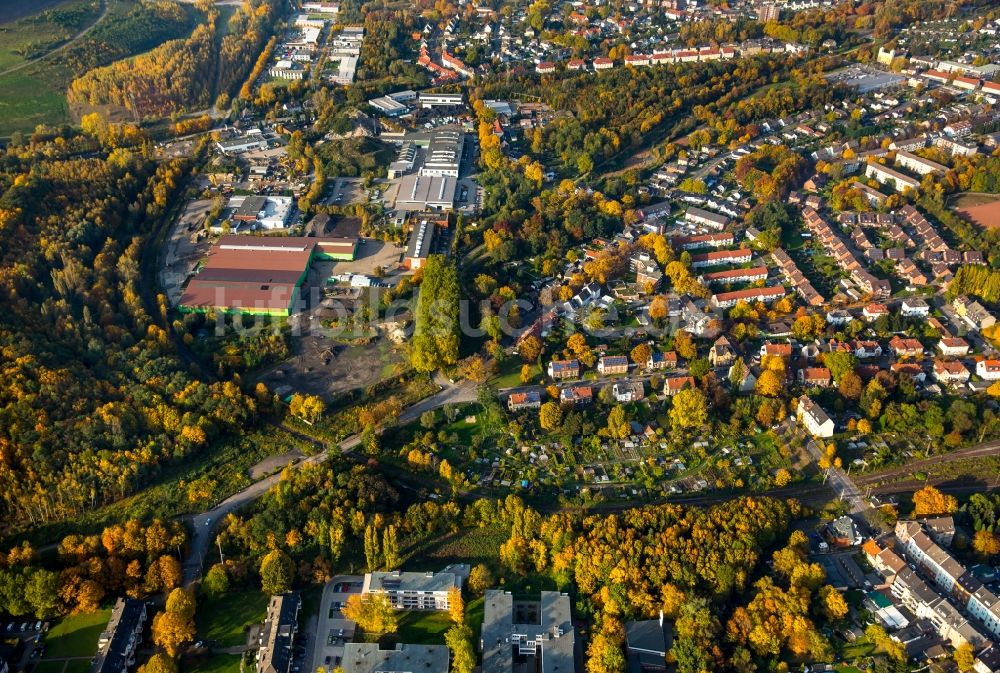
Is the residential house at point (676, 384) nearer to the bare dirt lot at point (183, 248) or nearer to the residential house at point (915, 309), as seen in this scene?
the residential house at point (915, 309)

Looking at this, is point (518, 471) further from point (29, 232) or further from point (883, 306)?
point (29, 232)

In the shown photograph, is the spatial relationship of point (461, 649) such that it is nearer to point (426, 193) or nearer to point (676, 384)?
point (676, 384)

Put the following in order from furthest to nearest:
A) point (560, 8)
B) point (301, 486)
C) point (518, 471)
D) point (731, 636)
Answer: point (560, 8)
point (518, 471)
point (301, 486)
point (731, 636)

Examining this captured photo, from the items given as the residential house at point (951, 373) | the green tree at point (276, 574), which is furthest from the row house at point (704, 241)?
the green tree at point (276, 574)

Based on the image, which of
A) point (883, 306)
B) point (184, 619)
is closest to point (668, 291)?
point (883, 306)

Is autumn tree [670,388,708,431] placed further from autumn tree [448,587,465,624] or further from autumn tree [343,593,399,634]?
autumn tree [343,593,399,634]
